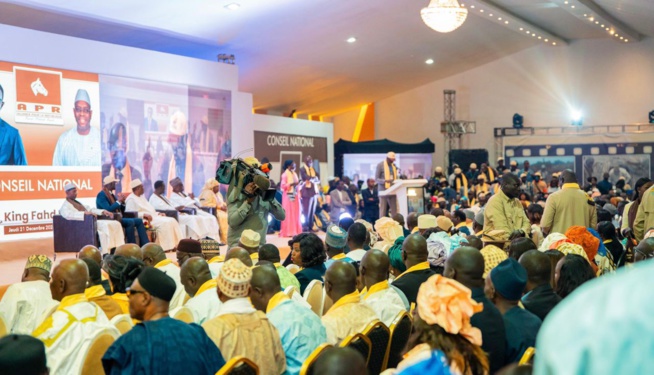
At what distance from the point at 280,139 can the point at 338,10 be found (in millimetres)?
3820

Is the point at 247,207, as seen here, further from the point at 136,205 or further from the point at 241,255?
the point at 136,205

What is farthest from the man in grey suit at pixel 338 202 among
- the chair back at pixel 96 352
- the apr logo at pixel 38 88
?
the chair back at pixel 96 352

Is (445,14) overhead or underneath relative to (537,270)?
overhead

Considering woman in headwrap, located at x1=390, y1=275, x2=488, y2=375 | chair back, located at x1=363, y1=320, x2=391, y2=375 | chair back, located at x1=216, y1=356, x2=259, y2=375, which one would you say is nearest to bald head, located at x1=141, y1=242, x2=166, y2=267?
chair back, located at x1=363, y1=320, x2=391, y2=375

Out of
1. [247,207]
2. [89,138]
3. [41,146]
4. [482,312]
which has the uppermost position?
[89,138]

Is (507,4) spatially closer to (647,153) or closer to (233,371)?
(647,153)

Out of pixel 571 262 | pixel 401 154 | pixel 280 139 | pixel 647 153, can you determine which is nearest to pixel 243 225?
pixel 571 262

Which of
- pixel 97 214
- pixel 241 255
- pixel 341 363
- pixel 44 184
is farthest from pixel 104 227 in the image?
pixel 341 363

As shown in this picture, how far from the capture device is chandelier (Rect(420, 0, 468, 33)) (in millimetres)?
12859

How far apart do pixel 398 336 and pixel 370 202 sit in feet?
45.8

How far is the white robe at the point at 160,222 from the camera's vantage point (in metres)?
11.4

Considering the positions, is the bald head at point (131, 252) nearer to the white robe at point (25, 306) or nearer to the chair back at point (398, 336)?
the white robe at point (25, 306)

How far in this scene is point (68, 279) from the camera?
11.8 ft

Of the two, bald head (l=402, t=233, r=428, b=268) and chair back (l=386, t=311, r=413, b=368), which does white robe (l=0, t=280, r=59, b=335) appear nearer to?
chair back (l=386, t=311, r=413, b=368)
